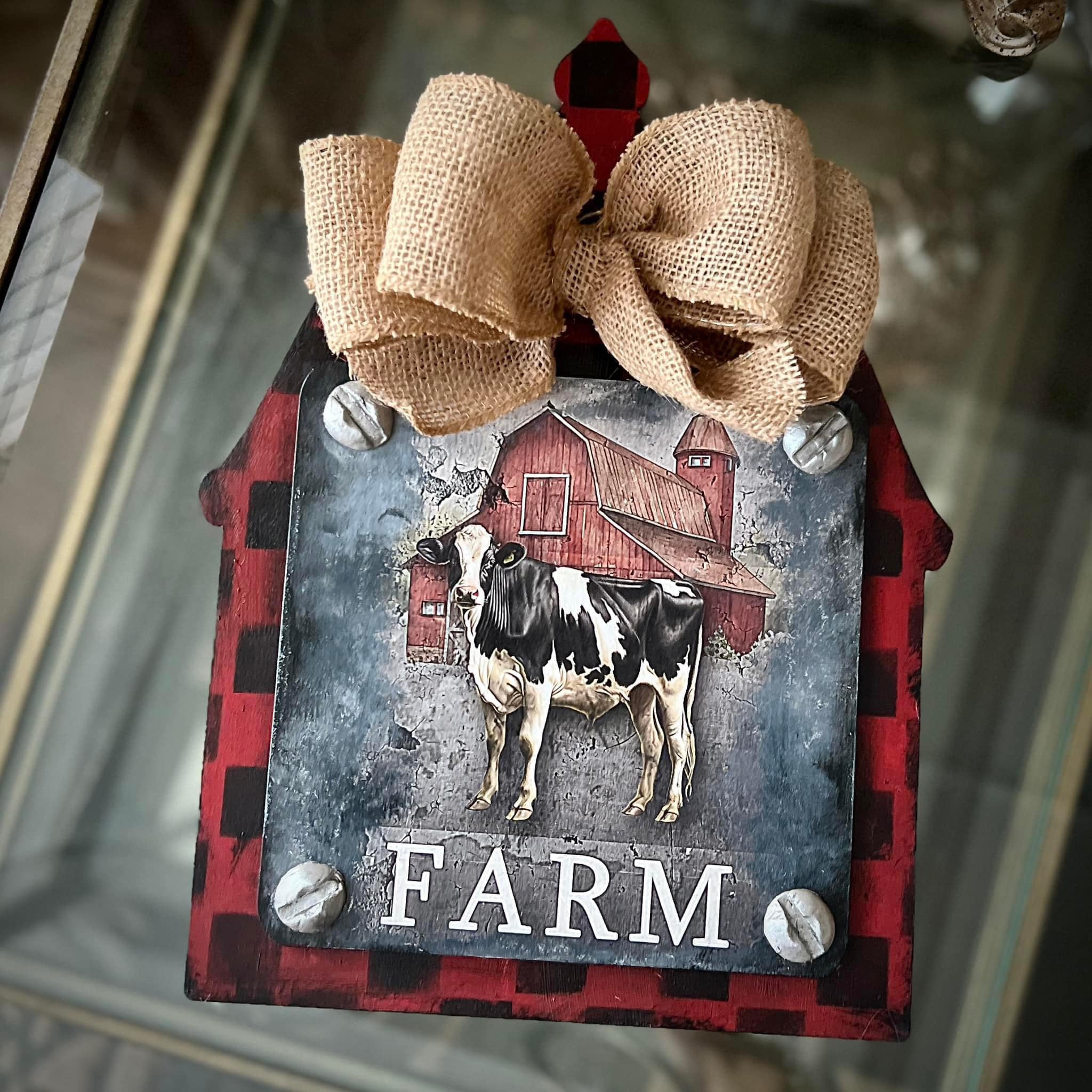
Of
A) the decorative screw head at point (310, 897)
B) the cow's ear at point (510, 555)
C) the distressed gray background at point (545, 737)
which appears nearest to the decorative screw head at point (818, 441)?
the distressed gray background at point (545, 737)

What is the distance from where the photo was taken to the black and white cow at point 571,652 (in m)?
0.35

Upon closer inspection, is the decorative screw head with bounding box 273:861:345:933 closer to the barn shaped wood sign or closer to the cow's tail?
the barn shaped wood sign

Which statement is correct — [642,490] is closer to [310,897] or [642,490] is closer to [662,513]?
[662,513]

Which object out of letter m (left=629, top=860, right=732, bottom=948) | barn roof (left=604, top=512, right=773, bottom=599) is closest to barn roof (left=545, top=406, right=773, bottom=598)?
barn roof (left=604, top=512, right=773, bottom=599)

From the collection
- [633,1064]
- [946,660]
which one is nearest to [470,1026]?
[633,1064]

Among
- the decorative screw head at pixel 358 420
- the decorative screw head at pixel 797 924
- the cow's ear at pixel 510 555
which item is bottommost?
the decorative screw head at pixel 797 924

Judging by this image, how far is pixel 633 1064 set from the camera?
437mm

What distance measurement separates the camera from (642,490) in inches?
14.1

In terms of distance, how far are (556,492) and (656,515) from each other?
4cm

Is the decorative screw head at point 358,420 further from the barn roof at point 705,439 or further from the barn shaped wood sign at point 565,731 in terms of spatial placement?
the barn roof at point 705,439

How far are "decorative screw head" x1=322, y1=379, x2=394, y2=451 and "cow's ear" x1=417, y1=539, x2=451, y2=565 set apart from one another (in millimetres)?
43

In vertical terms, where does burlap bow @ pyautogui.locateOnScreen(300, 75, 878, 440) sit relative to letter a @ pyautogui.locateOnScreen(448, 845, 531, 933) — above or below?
above

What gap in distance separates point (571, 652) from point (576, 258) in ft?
0.47

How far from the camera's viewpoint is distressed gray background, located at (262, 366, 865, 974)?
0.35 m
